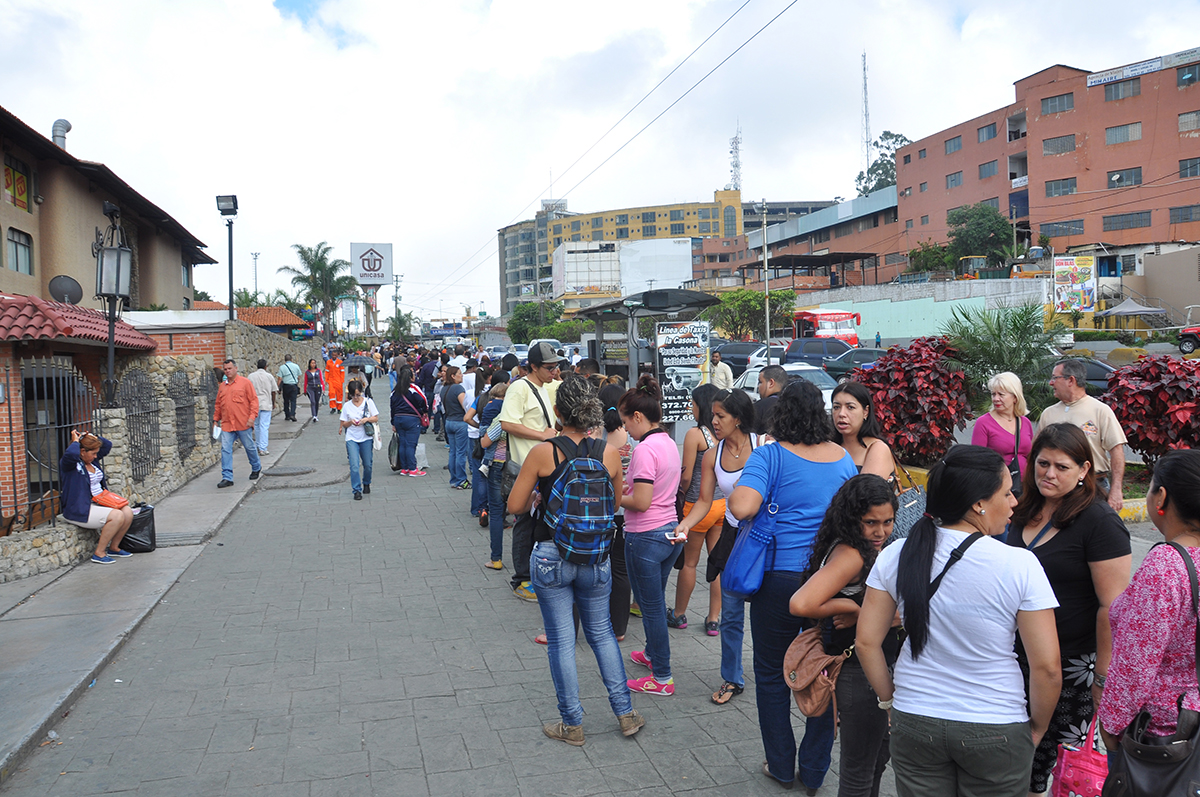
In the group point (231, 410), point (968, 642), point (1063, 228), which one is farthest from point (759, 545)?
point (1063, 228)

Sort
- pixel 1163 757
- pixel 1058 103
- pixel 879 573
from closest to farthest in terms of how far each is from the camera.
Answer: pixel 1163 757 < pixel 879 573 < pixel 1058 103

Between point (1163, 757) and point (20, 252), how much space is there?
26746mm

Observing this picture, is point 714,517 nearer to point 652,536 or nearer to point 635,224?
point 652,536

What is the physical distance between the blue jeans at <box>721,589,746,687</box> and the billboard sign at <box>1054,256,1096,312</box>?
40352 millimetres

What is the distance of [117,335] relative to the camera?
13.0 metres

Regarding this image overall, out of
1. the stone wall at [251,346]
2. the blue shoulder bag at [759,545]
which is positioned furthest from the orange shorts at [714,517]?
the stone wall at [251,346]

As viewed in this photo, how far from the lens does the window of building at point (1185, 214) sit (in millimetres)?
48812

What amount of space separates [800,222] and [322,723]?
281 ft

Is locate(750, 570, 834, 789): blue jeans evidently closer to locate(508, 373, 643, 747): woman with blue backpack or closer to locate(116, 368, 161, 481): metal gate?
locate(508, 373, 643, 747): woman with blue backpack

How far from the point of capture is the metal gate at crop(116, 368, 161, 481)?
10.1 metres

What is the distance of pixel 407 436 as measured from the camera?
12672 millimetres

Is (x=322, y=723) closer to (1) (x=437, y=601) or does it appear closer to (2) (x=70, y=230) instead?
(1) (x=437, y=601)

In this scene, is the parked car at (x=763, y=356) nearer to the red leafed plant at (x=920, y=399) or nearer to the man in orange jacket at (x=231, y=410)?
the red leafed plant at (x=920, y=399)

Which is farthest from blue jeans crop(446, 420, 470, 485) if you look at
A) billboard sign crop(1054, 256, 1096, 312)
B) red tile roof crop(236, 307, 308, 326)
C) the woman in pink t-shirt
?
billboard sign crop(1054, 256, 1096, 312)
